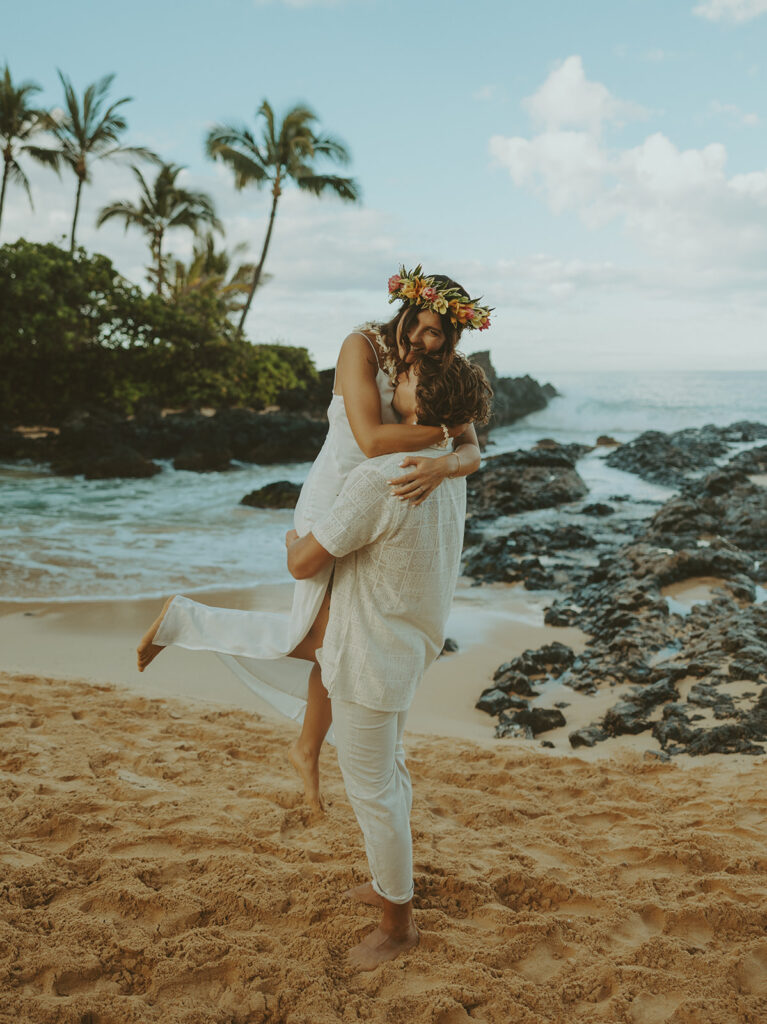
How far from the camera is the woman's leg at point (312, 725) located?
2760 mm

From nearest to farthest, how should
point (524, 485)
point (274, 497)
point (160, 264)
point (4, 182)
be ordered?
point (274, 497), point (524, 485), point (4, 182), point (160, 264)

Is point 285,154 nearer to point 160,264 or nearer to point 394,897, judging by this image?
point 160,264

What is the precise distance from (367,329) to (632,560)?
6.45 m

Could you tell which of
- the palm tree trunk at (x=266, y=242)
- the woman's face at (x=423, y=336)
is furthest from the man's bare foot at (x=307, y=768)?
the palm tree trunk at (x=266, y=242)

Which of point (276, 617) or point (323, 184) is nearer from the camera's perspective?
point (276, 617)

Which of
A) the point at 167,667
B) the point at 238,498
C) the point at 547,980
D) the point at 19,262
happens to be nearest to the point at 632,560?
the point at 167,667

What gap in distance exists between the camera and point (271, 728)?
4.58 metres

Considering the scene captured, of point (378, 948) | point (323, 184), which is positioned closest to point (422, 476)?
point (378, 948)

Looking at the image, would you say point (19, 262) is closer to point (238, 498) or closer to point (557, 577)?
point (238, 498)

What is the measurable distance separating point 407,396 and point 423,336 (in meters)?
0.17

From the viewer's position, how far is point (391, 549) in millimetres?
2107

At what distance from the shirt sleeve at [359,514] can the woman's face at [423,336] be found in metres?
0.37

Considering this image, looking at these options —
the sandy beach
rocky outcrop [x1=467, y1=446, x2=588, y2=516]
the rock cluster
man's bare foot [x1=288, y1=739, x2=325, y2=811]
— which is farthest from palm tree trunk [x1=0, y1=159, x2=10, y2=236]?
man's bare foot [x1=288, y1=739, x2=325, y2=811]

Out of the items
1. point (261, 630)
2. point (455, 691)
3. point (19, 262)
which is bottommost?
point (455, 691)
